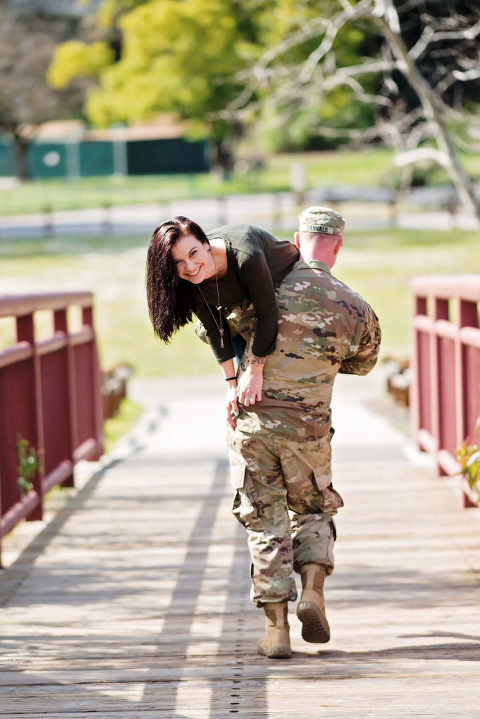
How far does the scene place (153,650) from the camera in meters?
3.62

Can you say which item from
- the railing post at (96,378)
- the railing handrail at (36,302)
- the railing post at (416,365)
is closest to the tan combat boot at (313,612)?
the railing handrail at (36,302)

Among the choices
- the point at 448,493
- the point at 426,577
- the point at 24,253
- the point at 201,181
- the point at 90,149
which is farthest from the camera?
the point at 90,149

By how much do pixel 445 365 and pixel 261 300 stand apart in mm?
2976

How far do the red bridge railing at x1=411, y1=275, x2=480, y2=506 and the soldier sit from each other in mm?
1388

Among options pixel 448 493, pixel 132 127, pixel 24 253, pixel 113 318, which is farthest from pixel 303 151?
pixel 448 493

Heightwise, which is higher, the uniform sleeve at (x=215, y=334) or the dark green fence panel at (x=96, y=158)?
the dark green fence panel at (x=96, y=158)

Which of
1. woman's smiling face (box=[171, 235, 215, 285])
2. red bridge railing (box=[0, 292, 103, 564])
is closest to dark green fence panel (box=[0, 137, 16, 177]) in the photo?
red bridge railing (box=[0, 292, 103, 564])

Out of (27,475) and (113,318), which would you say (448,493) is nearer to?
(27,475)

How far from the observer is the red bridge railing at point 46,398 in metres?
5.01

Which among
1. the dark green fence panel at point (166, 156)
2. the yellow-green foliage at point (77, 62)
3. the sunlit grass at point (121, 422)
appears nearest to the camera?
the sunlit grass at point (121, 422)

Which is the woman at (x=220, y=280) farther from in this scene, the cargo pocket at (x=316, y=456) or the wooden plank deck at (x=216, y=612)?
the wooden plank deck at (x=216, y=612)

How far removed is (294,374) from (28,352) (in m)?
2.22

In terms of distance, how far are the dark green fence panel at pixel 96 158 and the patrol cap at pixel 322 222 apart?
48.6m

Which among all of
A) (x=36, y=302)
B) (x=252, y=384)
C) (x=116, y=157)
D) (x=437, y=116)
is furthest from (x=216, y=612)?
(x=116, y=157)
